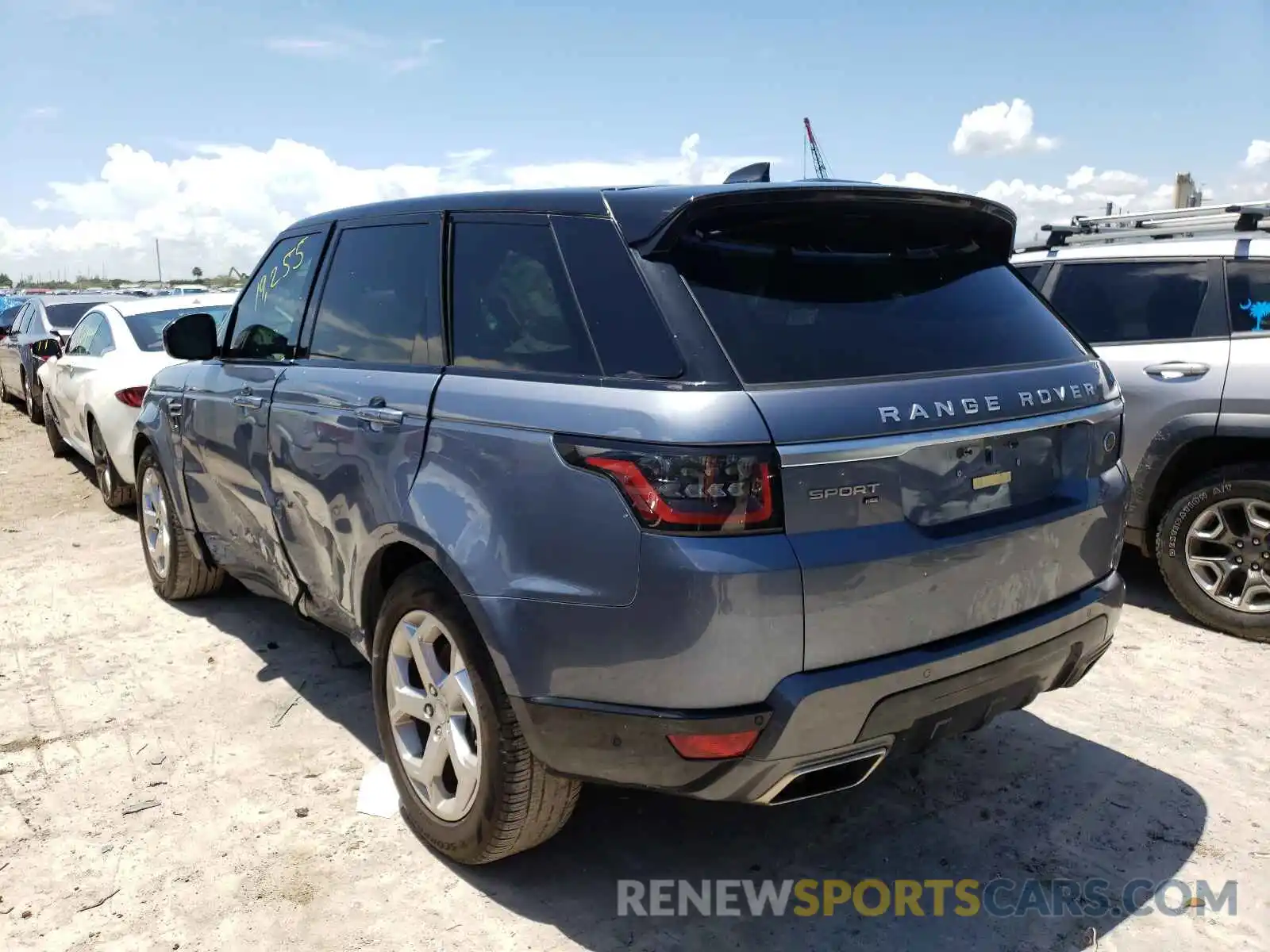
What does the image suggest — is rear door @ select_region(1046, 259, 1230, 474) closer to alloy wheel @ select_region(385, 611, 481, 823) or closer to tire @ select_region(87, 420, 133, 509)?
alloy wheel @ select_region(385, 611, 481, 823)

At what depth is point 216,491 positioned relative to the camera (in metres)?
4.43

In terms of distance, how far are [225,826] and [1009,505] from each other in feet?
8.64

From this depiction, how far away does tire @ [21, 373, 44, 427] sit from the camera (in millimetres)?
12531

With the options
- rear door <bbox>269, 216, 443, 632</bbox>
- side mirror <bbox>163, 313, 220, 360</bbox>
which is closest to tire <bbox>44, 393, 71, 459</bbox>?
side mirror <bbox>163, 313, 220, 360</bbox>

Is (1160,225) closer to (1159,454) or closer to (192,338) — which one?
(1159,454)

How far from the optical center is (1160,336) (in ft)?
17.0

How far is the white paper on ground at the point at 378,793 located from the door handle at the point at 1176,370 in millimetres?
4153

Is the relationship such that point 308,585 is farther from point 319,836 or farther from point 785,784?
point 785,784

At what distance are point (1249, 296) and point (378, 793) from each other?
4.60 meters

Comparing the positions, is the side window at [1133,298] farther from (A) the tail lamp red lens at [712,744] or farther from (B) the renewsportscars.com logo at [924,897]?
(A) the tail lamp red lens at [712,744]

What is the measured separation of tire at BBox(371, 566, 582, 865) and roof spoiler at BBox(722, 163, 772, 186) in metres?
1.44

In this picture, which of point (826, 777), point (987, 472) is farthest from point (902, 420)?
point (826, 777)

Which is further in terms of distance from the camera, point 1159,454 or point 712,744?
point 1159,454

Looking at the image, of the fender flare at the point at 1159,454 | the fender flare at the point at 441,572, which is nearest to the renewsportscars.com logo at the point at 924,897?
the fender flare at the point at 441,572
